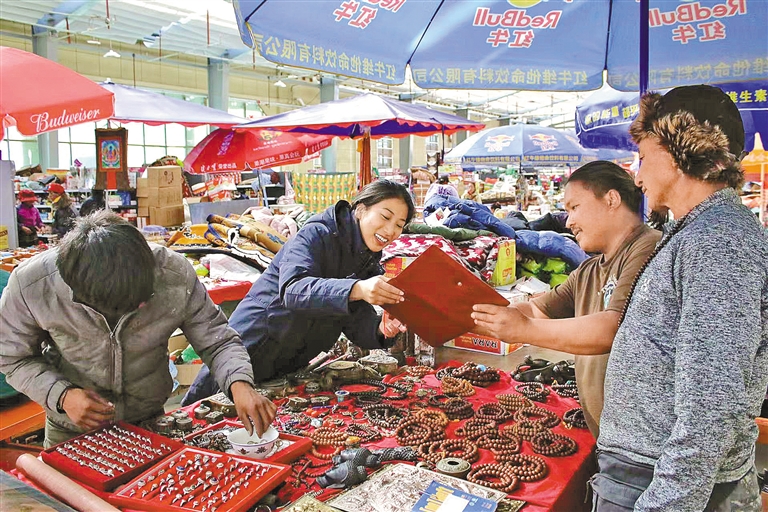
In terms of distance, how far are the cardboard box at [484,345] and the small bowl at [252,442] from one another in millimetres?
2846

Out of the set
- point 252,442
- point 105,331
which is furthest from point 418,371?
point 105,331

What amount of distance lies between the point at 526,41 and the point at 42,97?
9.99 feet

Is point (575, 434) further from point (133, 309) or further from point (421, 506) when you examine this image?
point (133, 309)

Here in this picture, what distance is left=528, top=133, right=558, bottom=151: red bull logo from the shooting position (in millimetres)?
10304

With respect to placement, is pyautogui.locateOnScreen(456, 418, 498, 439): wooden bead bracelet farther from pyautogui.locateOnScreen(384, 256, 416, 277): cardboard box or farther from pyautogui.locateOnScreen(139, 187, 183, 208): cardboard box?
pyautogui.locateOnScreen(139, 187, 183, 208): cardboard box

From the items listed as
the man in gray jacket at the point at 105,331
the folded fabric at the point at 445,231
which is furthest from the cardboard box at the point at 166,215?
the man in gray jacket at the point at 105,331

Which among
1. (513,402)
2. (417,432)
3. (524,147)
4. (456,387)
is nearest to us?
(417,432)

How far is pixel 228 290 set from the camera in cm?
467

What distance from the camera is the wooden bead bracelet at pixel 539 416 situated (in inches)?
83.5

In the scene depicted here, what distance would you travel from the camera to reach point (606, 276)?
1.80 metres

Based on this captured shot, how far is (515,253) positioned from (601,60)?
2.72m

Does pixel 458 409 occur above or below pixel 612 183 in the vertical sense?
below

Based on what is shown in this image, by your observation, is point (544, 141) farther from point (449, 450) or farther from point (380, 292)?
point (449, 450)

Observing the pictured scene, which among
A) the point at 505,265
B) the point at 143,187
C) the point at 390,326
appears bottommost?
the point at 505,265
